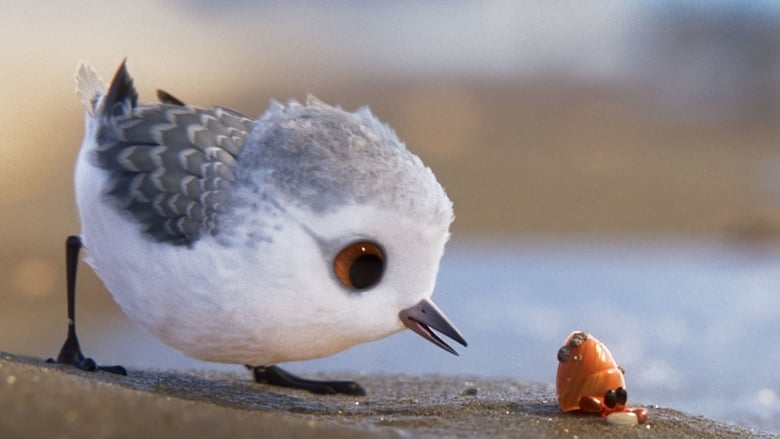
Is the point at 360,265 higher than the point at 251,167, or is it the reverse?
the point at 251,167

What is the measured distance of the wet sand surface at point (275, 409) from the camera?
1612mm

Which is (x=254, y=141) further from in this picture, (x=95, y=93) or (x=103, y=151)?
(x=95, y=93)

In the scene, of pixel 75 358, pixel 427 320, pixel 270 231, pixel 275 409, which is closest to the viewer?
pixel 270 231

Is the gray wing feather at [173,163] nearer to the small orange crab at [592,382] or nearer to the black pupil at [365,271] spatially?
the black pupil at [365,271]

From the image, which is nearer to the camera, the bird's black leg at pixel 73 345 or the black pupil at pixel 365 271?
the black pupil at pixel 365 271

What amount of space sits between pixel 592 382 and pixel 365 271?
1.78 ft

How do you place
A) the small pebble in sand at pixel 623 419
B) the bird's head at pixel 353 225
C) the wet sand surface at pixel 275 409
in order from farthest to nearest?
the small pebble in sand at pixel 623 419
the bird's head at pixel 353 225
the wet sand surface at pixel 275 409

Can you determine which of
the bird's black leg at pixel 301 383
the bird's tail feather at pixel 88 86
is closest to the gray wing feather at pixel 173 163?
the bird's tail feather at pixel 88 86

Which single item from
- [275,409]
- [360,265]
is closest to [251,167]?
[360,265]

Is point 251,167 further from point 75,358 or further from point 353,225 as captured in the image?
point 75,358

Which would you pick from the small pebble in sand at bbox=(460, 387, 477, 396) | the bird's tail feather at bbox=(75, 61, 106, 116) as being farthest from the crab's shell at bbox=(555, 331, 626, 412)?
the bird's tail feather at bbox=(75, 61, 106, 116)

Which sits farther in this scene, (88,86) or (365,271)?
(88,86)

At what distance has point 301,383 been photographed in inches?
113

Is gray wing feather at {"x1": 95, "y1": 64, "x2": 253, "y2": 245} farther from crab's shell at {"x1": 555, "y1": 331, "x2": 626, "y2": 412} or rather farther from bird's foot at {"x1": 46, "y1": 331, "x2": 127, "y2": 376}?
crab's shell at {"x1": 555, "y1": 331, "x2": 626, "y2": 412}
